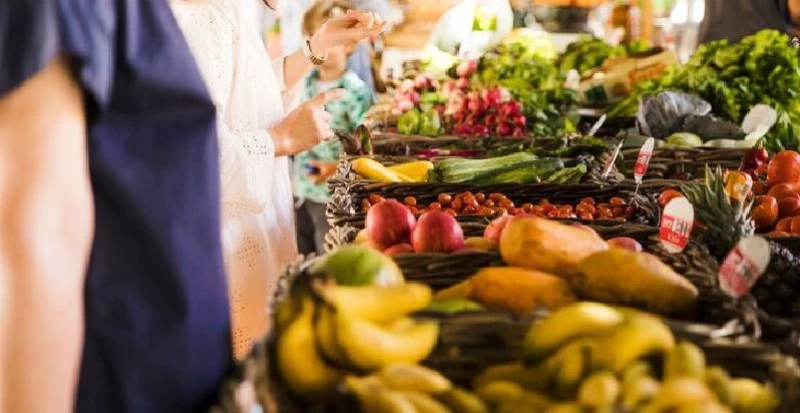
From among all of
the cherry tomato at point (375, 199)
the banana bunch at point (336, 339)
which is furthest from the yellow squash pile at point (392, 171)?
the banana bunch at point (336, 339)

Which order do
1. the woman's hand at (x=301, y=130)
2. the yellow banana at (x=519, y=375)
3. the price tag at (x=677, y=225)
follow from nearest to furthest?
the yellow banana at (x=519, y=375) → the price tag at (x=677, y=225) → the woman's hand at (x=301, y=130)

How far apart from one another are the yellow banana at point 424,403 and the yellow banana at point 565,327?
163 mm

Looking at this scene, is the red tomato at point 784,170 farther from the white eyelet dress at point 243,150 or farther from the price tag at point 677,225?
the white eyelet dress at point 243,150

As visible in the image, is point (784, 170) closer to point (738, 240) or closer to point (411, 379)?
point (738, 240)

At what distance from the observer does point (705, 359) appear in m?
1.22

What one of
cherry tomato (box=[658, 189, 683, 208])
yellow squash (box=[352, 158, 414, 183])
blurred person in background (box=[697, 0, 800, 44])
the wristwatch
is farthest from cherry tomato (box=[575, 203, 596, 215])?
blurred person in background (box=[697, 0, 800, 44])

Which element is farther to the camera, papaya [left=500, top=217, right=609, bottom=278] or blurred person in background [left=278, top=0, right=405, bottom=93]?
blurred person in background [left=278, top=0, right=405, bottom=93]

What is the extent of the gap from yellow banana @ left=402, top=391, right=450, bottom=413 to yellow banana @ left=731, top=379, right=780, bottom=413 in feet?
1.20

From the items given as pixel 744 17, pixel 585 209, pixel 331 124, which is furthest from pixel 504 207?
pixel 744 17

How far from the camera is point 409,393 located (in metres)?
1.11

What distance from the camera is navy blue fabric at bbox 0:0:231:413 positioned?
1238mm

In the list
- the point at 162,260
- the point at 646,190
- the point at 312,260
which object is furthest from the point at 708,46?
the point at 162,260

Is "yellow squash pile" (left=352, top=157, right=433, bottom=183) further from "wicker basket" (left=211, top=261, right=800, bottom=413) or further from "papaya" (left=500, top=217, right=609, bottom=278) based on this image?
"wicker basket" (left=211, top=261, right=800, bottom=413)

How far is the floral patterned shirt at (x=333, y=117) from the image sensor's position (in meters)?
4.87
